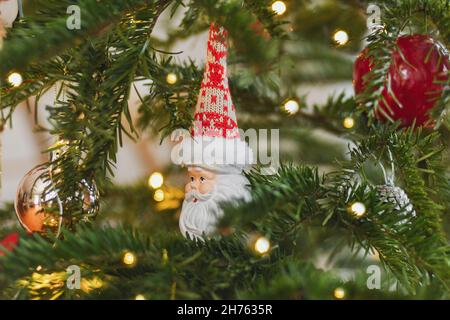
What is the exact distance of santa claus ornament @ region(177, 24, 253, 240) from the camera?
528 mm

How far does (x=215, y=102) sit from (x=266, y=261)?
153 millimetres

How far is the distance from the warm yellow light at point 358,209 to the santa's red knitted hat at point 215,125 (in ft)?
0.40

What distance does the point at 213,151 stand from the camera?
53 centimetres

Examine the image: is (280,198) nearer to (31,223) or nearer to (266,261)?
(266,261)

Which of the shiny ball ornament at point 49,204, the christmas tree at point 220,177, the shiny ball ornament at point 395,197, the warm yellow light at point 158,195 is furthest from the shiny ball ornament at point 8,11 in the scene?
the shiny ball ornament at point 395,197

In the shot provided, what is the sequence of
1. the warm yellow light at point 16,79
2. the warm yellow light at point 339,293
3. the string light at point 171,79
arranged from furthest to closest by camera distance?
the string light at point 171,79 → the warm yellow light at point 16,79 → the warm yellow light at point 339,293

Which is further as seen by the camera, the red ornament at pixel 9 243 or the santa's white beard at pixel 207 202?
the santa's white beard at pixel 207 202

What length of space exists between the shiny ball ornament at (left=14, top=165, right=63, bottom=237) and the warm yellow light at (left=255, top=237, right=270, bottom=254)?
17 centimetres

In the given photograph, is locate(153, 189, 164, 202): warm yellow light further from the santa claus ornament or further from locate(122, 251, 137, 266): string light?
locate(122, 251, 137, 266): string light

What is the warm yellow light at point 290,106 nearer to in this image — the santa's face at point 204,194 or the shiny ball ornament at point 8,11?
the santa's face at point 204,194

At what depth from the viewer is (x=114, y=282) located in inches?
17.1

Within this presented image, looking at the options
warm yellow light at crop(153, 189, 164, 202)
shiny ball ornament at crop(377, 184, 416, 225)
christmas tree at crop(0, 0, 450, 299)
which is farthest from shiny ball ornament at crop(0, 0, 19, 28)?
shiny ball ornament at crop(377, 184, 416, 225)

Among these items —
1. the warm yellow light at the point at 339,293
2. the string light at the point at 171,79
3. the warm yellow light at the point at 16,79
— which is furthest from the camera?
the string light at the point at 171,79

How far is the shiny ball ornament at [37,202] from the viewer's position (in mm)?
519
